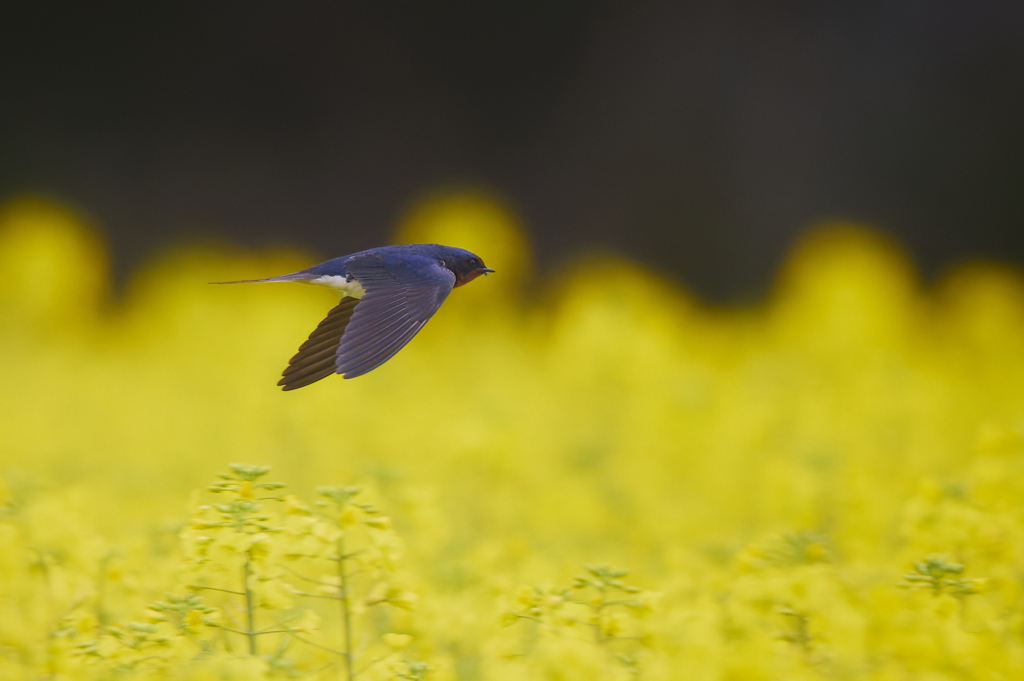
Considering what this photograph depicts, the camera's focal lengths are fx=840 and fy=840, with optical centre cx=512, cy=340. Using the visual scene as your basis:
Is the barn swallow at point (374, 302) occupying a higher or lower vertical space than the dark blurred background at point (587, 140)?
lower

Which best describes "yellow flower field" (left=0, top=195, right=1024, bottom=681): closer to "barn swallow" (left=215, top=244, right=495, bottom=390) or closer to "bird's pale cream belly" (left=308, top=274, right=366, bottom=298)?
"barn swallow" (left=215, top=244, right=495, bottom=390)

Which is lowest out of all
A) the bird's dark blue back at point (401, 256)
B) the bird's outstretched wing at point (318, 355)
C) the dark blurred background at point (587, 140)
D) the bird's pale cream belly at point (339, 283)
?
the bird's outstretched wing at point (318, 355)

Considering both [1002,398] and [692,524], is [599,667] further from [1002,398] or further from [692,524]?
[1002,398]

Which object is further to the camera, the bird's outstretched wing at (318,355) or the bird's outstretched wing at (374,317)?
the bird's outstretched wing at (318,355)

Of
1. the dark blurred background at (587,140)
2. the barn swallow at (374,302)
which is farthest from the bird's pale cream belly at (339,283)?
the dark blurred background at (587,140)

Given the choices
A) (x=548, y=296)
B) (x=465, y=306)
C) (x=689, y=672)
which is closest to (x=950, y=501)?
(x=689, y=672)

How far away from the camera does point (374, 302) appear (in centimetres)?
140

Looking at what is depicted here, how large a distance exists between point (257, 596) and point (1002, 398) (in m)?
3.89

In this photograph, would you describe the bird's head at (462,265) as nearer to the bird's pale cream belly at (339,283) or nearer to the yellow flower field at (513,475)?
the bird's pale cream belly at (339,283)

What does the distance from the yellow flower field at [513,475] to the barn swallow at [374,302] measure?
0.70ft

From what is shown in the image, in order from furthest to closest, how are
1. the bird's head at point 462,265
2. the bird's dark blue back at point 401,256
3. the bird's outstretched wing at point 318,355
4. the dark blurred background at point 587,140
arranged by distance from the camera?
the dark blurred background at point 587,140 → the bird's head at point 462,265 → the bird's dark blue back at point 401,256 → the bird's outstretched wing at point 318,355

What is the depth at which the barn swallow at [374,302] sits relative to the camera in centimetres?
127

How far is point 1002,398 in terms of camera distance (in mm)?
3973

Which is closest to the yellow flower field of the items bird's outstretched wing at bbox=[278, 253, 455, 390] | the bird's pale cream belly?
bird's outstretched wing at bbox=[278, 253, 455, 390]
